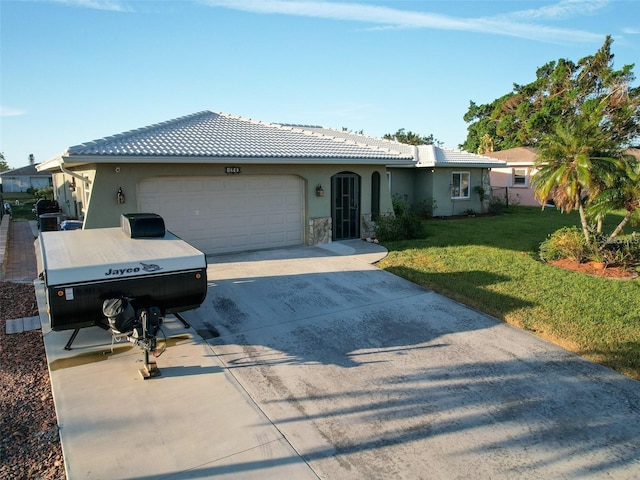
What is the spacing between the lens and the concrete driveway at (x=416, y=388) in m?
4.13

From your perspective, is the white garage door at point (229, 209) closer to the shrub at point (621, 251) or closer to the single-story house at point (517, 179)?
the shrub at point (621, 251)

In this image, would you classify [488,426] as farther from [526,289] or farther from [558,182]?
[558,182]

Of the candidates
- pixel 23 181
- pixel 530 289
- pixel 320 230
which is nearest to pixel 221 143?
pixel 320 230

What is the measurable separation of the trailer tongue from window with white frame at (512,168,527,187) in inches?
1048

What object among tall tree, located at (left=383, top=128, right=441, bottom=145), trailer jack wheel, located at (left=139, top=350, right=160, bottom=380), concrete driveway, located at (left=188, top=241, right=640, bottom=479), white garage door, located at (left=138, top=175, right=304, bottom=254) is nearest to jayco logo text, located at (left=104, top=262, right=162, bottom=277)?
trailer jack wheel, located at (left=139, top=350, right=160, bottom=380)

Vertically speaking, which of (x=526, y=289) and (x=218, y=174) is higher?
(x=218, y=174)

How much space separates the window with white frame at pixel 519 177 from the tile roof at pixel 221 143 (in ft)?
53.9

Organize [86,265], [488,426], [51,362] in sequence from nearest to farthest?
[488,426], [86,265], [51,362]

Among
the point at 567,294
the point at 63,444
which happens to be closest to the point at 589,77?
the point at 567,294

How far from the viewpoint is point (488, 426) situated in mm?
4625

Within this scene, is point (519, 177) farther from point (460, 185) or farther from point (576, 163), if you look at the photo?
point (576, 163)

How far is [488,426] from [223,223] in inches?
361

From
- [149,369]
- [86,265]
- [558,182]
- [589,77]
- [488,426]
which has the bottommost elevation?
[488,426]

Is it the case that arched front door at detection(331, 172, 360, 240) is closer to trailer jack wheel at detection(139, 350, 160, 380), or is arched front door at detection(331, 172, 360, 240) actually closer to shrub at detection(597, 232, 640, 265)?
shrub at detection(597, 232, 640, 265)
